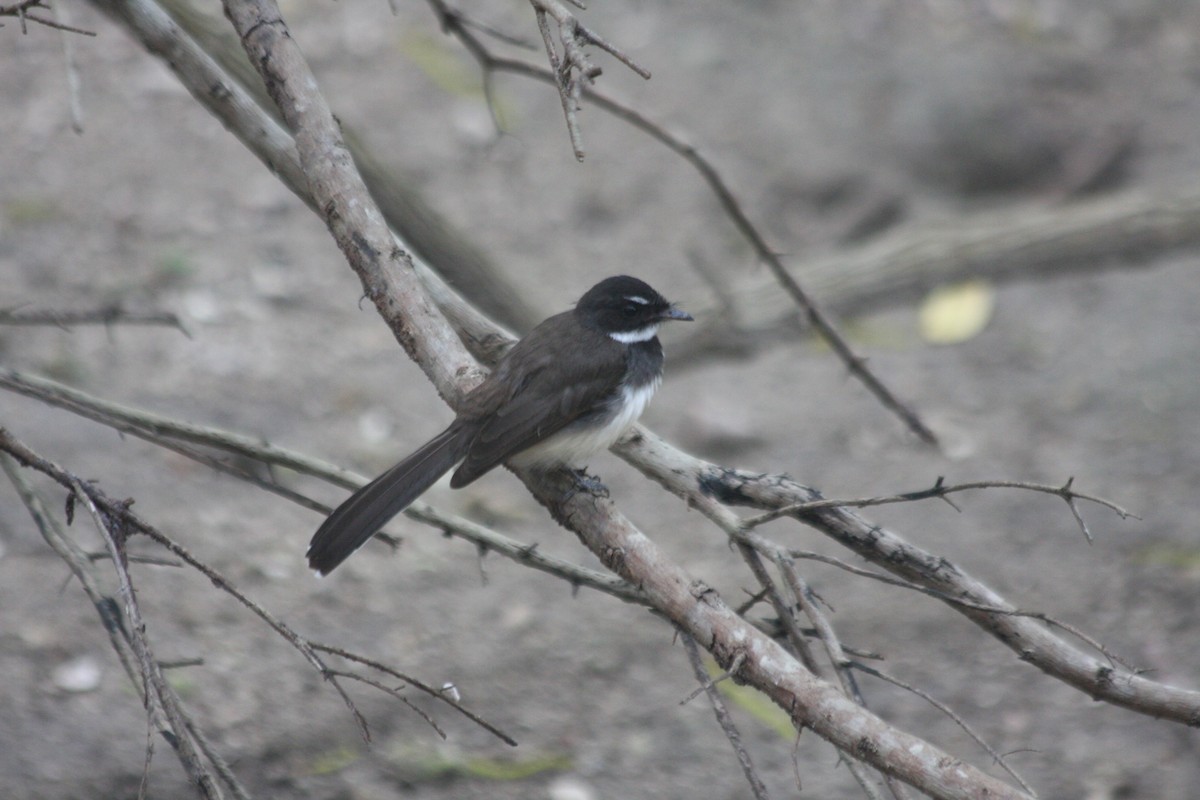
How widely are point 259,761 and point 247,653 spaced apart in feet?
2.47

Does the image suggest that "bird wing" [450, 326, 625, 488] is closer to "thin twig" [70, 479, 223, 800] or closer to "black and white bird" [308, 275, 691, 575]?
"black and white bird" [308, 275, 691, 575]

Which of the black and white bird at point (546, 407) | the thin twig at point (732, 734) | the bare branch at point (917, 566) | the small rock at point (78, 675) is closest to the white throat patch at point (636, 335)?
the black and white bird at point (546, 407)

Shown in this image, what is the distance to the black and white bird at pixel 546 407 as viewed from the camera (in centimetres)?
379

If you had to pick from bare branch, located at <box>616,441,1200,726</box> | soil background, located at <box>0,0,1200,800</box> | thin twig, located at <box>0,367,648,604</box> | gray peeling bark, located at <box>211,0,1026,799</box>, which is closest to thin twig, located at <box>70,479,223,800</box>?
thin twig, located at <box>0,367,648,604</box>

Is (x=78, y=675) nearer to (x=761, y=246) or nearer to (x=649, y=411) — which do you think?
(x=761, y=246)

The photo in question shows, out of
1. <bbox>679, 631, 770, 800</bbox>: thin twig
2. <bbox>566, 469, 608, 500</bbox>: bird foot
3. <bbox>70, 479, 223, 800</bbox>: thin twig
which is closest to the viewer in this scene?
<bbox>70, 479, 223, 800</bbox>: thin twig

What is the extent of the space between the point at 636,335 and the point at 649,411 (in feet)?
10.9

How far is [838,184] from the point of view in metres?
10.2

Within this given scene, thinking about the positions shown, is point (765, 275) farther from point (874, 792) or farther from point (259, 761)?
point (874, 792)

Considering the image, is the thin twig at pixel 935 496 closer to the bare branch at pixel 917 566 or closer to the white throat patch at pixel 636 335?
the bare branch at pixel 917 566

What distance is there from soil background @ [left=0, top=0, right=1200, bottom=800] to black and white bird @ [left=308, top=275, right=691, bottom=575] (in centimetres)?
92

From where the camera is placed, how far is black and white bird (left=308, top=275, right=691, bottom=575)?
3793 millimetres

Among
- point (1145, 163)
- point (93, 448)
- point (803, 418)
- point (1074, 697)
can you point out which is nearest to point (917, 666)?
point (1074, 697)

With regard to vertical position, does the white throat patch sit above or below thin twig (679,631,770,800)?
above
